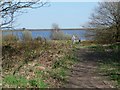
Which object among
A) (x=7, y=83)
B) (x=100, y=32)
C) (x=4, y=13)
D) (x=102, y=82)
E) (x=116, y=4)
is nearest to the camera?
(x=7, y=83)

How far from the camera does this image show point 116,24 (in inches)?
1714

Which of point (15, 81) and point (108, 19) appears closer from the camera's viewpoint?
point (15, 81)

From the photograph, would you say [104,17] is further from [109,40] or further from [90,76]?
[90,76]

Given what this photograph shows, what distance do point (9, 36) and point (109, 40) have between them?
61.5 feet

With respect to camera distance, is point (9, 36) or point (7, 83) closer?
point (7, 83)

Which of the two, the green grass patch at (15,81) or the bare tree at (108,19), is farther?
the bare tree at (108,19)

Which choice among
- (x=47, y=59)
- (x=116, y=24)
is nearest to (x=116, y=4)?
(x=116, y=24)

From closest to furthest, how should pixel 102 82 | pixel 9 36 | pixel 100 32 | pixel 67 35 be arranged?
pixel 102 82 < pixel 9 36 < pixel 100 32 < pixel 67 35

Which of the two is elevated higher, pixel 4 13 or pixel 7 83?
pixel 4 13

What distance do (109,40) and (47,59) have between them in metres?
28.4

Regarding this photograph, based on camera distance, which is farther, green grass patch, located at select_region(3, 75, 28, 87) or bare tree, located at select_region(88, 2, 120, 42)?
bare tree, located at select_region(88, 2, 120, 42)

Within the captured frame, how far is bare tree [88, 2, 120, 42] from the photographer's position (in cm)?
4292

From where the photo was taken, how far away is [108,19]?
44.5 metres

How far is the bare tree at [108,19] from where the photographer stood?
4292 cm
